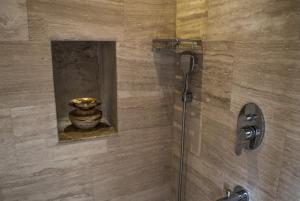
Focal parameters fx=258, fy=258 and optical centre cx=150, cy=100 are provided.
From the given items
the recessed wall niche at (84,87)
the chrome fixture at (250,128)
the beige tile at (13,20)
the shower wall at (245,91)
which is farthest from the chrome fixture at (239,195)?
the beige tile at (13,20)

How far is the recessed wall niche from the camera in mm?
1355

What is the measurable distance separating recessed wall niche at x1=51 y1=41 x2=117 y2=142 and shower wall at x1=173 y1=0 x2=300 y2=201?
1.45 feet

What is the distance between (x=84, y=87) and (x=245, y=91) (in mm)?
950

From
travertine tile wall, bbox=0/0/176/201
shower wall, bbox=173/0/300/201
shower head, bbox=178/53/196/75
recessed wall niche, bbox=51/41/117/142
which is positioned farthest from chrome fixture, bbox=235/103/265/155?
recessed wall niche, bbox=51/41/117/142

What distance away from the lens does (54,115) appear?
118cm

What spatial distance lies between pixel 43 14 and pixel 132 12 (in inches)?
16.0

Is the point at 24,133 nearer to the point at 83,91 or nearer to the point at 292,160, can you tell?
the point at 83,91

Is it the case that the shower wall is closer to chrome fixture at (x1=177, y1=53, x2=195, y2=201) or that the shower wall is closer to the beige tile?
chrome fixture at (x1=177, y1=53, x2=195, y2=201)

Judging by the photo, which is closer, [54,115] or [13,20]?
[13,20]

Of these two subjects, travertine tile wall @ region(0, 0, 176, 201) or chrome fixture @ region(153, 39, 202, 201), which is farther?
chrome fixture @ region(153, 39, 202, 201)

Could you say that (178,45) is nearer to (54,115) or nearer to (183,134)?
(183,134)

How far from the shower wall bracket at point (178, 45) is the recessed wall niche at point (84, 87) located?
229 millimetres

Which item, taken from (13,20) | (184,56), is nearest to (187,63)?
(184,56)

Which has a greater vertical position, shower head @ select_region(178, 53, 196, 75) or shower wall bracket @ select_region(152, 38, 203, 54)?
shower wall bracket @ select_region(152, 38, 203, 54)
